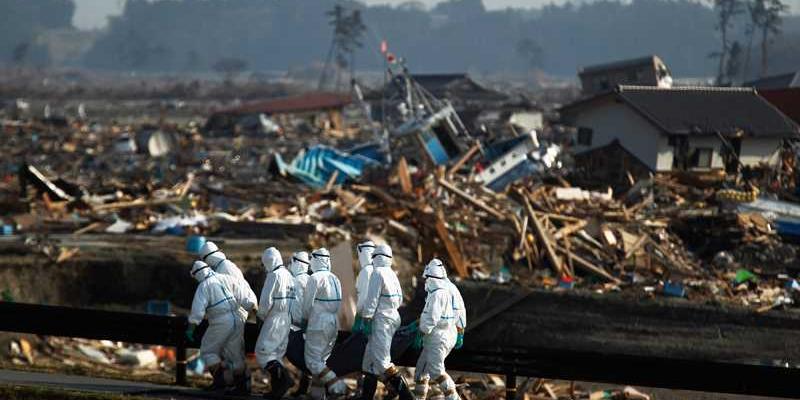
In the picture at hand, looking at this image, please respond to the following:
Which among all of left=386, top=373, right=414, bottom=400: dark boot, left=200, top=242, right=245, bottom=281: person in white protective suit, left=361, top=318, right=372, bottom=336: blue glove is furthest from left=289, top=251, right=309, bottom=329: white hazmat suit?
left=386, top=373, right=414, bottom=400: dark boot

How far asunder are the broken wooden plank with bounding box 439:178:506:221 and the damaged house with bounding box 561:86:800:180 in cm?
830

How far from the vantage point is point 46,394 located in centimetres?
874

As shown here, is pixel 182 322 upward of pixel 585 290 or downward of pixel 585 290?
upward

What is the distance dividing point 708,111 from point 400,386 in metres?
22.2

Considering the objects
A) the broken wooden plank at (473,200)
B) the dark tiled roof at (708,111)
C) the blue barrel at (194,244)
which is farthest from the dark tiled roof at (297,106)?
the blue barrel at (194,244)

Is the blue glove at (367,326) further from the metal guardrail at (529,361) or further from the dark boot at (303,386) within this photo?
the dark boot at (303,386)

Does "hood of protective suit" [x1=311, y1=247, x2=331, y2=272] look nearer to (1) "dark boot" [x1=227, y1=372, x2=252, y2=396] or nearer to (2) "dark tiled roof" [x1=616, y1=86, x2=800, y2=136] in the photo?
(1) "dark boot" [x1=227, y1=372, x2=252, y2=396]

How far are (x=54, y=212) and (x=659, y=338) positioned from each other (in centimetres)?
1394

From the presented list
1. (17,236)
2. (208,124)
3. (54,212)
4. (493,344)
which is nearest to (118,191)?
(54,212)

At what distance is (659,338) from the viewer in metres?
16.6

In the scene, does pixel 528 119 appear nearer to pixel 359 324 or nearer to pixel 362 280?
pixel 362 280

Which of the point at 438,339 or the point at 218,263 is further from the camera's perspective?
the point at 218,263

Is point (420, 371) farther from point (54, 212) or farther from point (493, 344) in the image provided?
point (54, 212)

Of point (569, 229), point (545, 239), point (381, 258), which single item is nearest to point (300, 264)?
point (381, 258)
